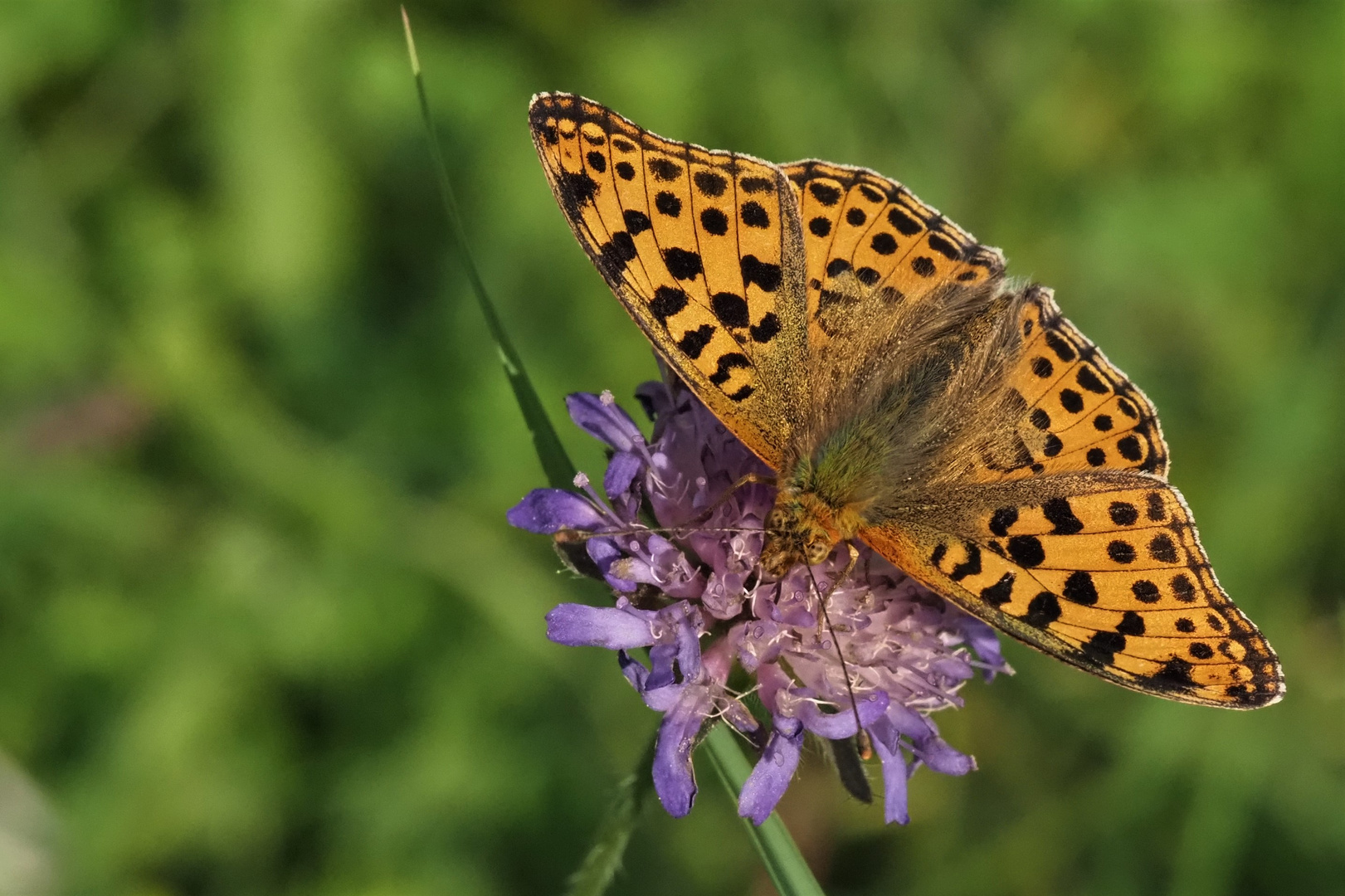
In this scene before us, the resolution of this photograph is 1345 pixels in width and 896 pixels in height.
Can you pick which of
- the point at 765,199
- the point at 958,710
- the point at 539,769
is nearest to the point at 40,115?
the point at 539,769

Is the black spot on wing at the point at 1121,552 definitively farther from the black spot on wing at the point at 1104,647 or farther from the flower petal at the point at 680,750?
the flower petal at the point at 680,750

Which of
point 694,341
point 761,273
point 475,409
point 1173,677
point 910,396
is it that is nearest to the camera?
point 1173,677

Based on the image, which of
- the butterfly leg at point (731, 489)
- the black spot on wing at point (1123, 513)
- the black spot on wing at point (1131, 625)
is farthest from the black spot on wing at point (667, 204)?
the black spot on wing at point (1131, 625)

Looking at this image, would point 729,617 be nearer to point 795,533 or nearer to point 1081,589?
point 795,533

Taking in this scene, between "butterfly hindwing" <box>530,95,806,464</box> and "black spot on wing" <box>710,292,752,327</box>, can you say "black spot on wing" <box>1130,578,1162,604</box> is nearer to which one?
"butterfly hindwing" <box>530,95,806,464</box>

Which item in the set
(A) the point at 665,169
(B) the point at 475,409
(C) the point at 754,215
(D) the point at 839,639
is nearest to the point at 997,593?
(D) the point at 839,639

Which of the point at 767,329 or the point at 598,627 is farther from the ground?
the point at 767,329
